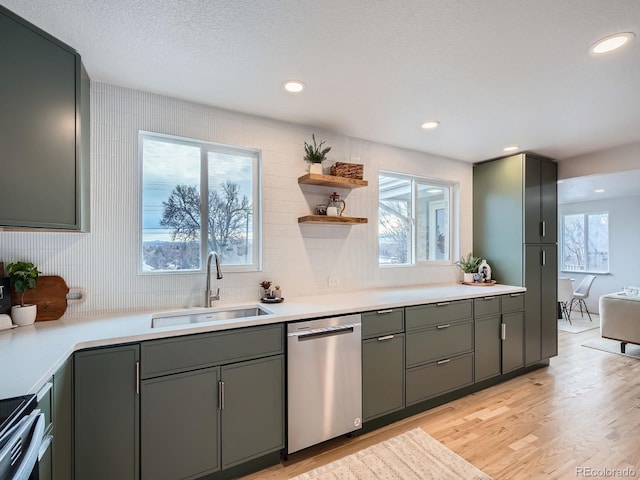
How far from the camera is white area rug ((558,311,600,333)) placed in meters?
5.34

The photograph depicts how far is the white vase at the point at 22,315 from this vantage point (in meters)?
1.75

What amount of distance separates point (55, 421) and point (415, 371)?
7.51 feet

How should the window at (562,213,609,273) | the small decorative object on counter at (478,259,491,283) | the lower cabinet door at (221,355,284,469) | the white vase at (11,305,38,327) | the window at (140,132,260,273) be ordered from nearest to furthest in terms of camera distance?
the white vase at (11,305,38,327) < the lower cabinet door at (221,355,284,469) < the window at (140,132,260,273) < the small decorative object on counter at (478,259,491,283) < the window at (562,213,609,273)

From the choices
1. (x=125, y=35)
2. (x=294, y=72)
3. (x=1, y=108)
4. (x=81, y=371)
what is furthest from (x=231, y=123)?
(x=81, y=371)

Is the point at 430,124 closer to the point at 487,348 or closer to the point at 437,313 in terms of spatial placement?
the point at 437,313

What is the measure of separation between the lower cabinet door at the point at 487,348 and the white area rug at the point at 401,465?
42.2 inches

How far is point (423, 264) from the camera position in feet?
12.2

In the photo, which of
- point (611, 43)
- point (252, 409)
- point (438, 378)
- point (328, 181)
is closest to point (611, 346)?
point (438, 378)

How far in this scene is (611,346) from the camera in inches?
172

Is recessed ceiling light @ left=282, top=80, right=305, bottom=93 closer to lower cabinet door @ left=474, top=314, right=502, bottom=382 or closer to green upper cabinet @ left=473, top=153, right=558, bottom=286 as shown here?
lower cabinet door @ left=474, top=314, right=502, bottom=382

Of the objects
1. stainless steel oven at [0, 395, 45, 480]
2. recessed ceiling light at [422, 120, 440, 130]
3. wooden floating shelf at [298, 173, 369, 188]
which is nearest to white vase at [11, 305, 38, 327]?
stainless steel oven at [0, 395, 45, 480]

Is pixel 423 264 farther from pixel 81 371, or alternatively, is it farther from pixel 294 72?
pixel 81 371

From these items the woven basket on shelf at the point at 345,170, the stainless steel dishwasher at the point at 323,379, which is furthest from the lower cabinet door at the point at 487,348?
the woven basket on shelf at the point at 345,170

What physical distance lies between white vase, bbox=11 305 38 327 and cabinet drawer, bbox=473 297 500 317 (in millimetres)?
3282
